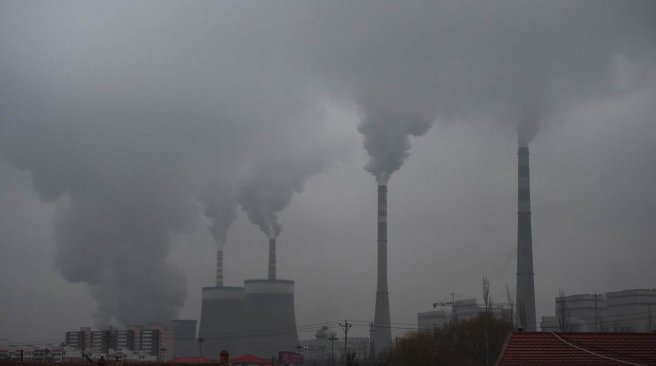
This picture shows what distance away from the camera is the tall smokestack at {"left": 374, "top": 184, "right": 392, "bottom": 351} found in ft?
212

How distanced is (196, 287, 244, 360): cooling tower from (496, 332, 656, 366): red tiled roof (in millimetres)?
50073

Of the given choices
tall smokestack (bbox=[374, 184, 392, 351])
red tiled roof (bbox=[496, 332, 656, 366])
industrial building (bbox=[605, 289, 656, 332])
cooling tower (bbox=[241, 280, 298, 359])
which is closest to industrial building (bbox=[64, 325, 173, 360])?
cooling tower (bbox=[241, 280, 298, 359])

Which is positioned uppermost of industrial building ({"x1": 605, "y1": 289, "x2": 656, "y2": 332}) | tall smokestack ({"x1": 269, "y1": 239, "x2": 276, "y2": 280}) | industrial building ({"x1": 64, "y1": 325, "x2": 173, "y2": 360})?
tall smokestack ({"x1": 269, "y1": 239, "x2": 276, "y2": 280})

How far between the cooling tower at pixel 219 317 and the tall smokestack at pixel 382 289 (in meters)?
12.7

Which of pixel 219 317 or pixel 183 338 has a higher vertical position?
pixel 219 317

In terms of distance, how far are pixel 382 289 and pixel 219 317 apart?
54.1 feet

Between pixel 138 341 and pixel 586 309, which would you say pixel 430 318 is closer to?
pixel 586 309

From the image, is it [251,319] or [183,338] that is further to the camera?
[183,338]

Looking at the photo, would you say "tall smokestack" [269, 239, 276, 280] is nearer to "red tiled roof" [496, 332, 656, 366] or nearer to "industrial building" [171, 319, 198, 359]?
"industrial building" [171, 319, 198, 359]

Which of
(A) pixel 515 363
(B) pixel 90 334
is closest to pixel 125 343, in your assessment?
(B) pixel 90 334

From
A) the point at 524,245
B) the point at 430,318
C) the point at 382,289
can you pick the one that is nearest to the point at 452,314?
the point at 430,318

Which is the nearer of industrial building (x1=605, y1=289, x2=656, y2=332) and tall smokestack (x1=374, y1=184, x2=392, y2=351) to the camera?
tall smokestack (x1=374, y1=184, x2=392, y2=351)

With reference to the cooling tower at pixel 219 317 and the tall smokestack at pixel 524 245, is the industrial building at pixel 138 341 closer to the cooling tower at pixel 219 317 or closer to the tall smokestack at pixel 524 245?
the cooling tower at pixel 219 317

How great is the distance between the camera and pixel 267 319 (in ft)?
228
